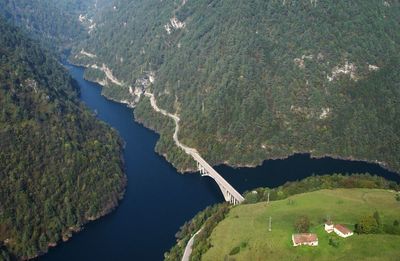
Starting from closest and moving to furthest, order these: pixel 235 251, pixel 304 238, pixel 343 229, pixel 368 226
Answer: pixel 368 226
pixel 304 238
pixel 343 229
pixel 235 251

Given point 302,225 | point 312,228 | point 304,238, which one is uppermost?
point 304,238

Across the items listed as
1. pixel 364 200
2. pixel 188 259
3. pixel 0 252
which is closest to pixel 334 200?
pixel 364 200

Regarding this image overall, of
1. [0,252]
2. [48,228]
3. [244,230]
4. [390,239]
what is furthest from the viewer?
[48,228]

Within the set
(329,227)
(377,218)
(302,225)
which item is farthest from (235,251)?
(377,218)

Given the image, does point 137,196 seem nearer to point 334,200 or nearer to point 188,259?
point 188,259

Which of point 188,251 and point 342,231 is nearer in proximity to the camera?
point 342,231

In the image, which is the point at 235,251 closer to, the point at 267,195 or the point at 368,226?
the point at 368,226

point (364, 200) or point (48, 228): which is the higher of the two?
point (364, 200)

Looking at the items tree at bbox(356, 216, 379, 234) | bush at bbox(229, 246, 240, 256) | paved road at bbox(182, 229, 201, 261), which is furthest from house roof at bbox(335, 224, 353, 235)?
paved road at bbox(182, 229, 201, 261)
